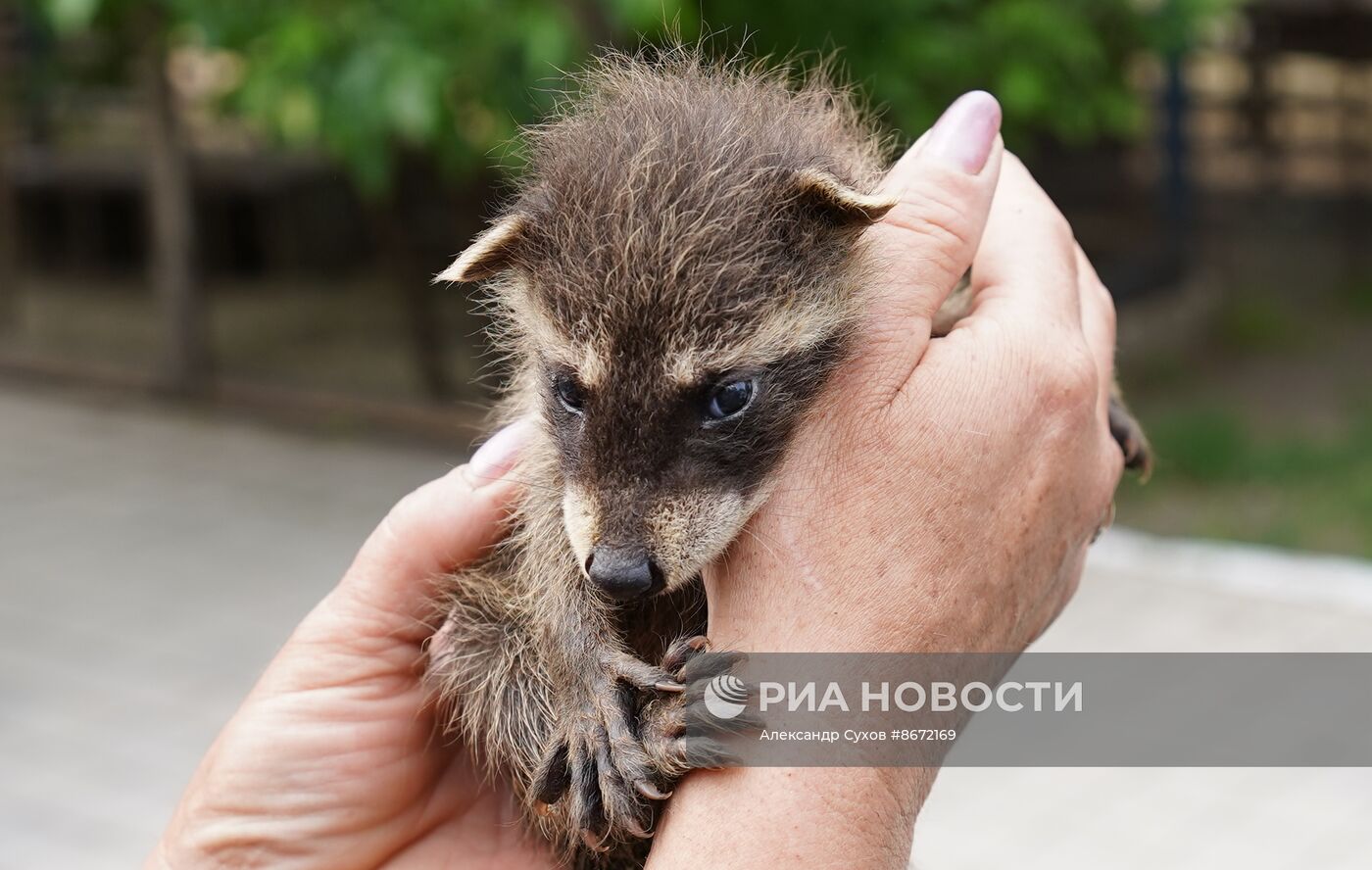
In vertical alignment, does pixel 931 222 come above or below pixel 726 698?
above

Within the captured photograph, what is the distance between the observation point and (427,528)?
3.11 meters

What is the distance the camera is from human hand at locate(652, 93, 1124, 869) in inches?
95.3

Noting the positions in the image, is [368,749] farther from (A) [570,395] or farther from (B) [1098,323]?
(B) [1098,323]

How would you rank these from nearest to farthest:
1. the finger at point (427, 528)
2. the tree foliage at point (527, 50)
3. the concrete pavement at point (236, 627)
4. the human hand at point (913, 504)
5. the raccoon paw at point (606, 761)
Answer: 1. the human hand at point (913, 504)
2. the raccoon paw at point (606, 761)
3. the finger at point (427, 528)
4. the concrete pavement at point (236, 627)
5. the tree foliage at point (527, 50)

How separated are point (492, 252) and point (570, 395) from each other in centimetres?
36

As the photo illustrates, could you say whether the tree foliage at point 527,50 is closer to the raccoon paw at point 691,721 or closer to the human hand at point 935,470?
the human hand at point 935,470

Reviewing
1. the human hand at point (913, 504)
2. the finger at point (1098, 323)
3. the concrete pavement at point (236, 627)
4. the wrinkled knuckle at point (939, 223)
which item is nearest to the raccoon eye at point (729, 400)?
the human hand at point (913, 504)

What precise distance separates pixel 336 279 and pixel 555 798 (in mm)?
13148

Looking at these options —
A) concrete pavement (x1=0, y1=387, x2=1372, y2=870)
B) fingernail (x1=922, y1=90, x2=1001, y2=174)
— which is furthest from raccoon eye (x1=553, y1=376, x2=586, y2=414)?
concrete pavement (x1=0, y1=387, x2=1372, y2=870)

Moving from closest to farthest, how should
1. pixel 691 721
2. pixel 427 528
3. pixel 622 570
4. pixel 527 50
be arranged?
1. pixel 622 570
2. pixel 691 721
3. pixel 427 528
4. pixel 527 50

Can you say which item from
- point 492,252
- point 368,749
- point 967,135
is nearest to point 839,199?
point 967,135

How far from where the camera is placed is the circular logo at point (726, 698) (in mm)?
2494

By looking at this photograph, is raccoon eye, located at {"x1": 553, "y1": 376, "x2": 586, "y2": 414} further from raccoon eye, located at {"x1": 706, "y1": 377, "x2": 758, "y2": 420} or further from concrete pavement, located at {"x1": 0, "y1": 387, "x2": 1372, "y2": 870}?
concrete pavement, located at {"x1": 0, "y1": 387, "x2": 1372, "y2": 870}

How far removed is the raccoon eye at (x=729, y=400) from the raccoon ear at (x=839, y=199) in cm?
37
